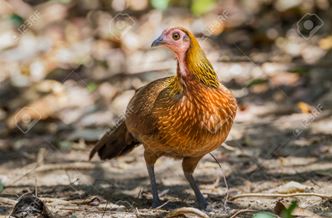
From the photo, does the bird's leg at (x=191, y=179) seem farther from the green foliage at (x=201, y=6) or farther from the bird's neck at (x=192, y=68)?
the green foliage at (x=201, y=6)

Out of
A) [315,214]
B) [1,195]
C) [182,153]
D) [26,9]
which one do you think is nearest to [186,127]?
[182,153]

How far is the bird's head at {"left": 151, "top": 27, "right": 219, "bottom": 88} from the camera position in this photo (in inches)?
186

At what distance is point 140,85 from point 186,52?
350 cm

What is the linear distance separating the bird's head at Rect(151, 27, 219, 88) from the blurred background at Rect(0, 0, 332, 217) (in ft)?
3.39

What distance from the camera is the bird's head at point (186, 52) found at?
186 inches

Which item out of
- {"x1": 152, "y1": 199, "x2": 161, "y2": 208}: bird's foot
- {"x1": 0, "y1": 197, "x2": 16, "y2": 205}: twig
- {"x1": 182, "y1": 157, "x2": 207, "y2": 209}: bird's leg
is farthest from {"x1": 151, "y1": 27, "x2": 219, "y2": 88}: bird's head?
{"x1": 0, "y1": 197, "x2": 16, "y2": 205}: twig

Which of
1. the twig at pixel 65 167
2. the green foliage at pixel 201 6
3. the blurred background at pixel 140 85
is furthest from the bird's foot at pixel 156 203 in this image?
the green foliage at pixel 201 6

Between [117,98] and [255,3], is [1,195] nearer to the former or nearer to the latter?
[117,98]

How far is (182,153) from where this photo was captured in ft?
16.1

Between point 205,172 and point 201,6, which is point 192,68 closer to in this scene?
point 205,172

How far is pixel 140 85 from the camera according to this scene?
8.20 meters

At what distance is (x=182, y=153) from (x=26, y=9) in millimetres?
5881

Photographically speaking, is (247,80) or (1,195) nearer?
(1,195)

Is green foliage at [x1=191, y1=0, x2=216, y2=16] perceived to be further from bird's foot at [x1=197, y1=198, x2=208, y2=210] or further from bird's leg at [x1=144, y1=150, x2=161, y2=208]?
bird's foot at [x1=197, y1=198, x2=208, y2=210]
